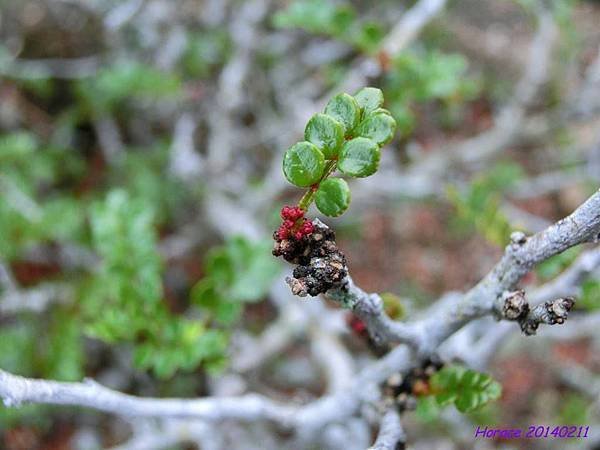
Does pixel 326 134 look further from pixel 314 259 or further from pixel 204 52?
pixel 204 52

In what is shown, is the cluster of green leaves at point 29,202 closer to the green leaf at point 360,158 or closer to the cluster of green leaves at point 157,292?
the cluster of green leaves at point 157,292

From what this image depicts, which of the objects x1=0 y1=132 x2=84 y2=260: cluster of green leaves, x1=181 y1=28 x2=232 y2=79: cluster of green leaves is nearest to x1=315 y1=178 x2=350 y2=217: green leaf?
x1=0 y1=132 x2=84 y2=260: cluster of green leaves

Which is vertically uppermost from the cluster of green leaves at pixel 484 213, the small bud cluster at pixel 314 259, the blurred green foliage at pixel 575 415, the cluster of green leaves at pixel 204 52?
the cluster of green leaves at pixel 204 52

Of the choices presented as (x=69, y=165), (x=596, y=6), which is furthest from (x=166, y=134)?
(x=596, y=6)

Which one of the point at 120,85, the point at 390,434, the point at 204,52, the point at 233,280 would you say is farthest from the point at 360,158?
the point at 204,52

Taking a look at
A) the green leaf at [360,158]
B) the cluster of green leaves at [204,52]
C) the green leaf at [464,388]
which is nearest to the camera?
the green leaf at [360,158]

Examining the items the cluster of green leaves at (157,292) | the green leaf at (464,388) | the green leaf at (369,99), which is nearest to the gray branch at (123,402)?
the cluster of green leaves at (157,292)
